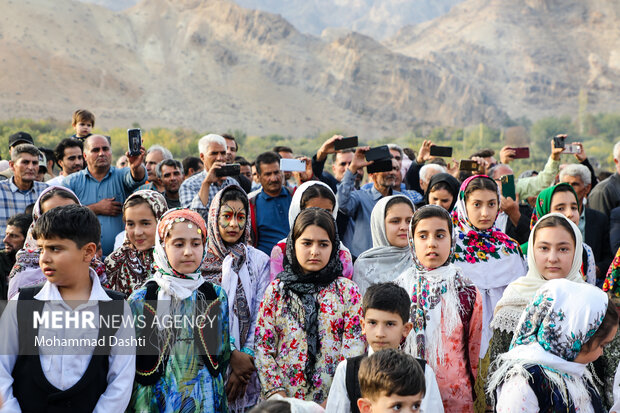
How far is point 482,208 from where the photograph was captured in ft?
14.0

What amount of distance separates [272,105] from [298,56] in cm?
927

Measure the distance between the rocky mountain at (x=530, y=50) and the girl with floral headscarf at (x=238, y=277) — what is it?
184 ft

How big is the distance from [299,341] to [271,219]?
1976 mm

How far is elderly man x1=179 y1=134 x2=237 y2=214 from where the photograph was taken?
17.2 ft

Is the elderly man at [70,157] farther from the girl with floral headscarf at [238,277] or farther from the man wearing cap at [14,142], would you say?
the girl with floral headscarf at [238,277]

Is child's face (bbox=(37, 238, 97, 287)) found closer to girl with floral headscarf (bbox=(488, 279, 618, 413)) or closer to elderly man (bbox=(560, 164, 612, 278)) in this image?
girl with floral headscarf (bbox=(488, 279, 618, 413))

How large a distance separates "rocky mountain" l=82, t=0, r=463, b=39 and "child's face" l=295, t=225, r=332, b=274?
106067mm

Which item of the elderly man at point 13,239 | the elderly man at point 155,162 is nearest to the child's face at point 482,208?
the elderly man at point 13,239

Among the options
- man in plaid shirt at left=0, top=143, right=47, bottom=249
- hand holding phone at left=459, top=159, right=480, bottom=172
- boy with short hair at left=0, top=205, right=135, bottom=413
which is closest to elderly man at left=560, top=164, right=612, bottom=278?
hand holding phone at left=459, top=159, right=480, bottom=172

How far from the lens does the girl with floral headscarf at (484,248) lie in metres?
4.05

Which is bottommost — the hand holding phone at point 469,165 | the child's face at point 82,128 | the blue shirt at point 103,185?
the blue shirt at point 103,185

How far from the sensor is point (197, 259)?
131 inches

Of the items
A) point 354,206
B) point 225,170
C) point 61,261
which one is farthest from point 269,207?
point 61,261

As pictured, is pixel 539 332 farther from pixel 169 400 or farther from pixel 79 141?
pixel 79 141
